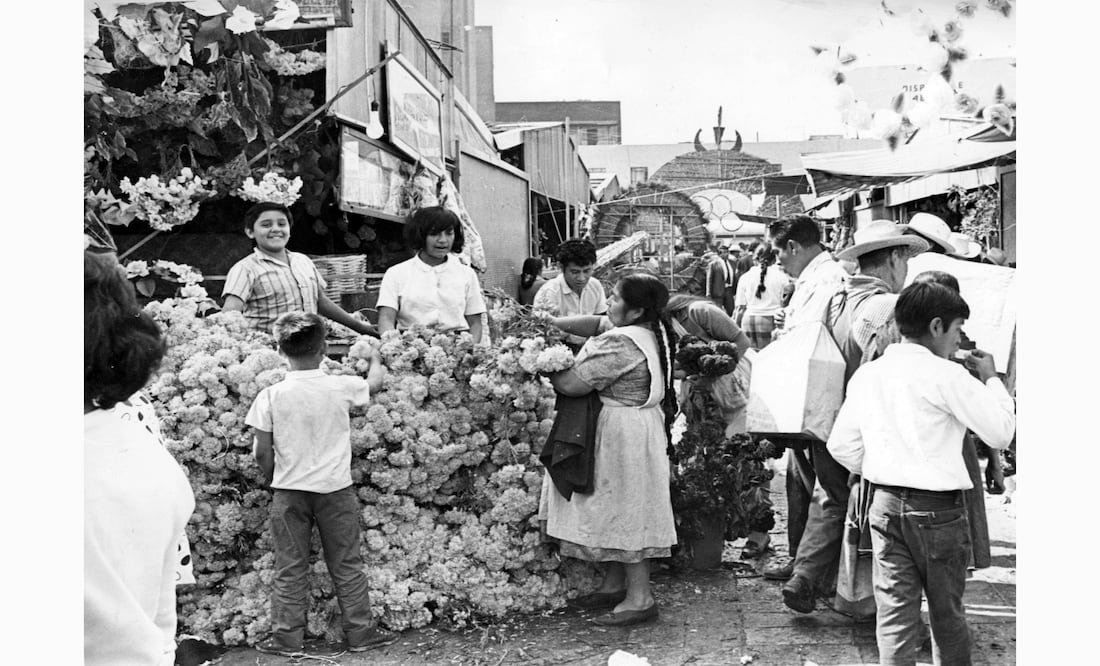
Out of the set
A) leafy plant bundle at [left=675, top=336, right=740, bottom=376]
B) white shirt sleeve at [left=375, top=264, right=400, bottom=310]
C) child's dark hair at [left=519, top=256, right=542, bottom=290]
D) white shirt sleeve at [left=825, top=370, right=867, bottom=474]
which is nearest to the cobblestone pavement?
white shirt sleeve at [left=825, top=370, right=867, bottom=474]

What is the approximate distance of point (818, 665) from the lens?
10.8 feet

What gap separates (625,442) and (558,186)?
34.2ft

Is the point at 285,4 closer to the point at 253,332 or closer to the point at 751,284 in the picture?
the point at 253,332

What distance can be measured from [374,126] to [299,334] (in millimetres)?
2973

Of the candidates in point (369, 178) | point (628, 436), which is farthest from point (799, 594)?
point (369, 178)

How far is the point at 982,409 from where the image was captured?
2.68 meters

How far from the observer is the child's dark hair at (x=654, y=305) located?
3539mm

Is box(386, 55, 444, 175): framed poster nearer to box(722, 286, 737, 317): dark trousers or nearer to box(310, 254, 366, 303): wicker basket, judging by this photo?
box(310, 254, 366, 303): wicker basket

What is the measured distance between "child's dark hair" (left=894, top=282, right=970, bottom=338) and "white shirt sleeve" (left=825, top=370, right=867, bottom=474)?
249mm

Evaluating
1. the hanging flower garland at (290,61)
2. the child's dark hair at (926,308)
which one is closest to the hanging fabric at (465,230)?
the hanging flower garland at (290,61)

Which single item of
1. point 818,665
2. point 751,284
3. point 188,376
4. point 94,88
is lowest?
point 818,665

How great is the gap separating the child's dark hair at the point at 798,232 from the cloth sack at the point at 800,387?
0.85 meters

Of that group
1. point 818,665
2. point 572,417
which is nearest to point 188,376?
point 572,417

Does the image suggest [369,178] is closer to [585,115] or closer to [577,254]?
[577,254]
